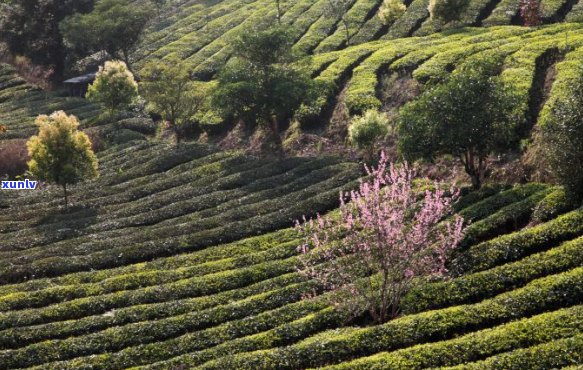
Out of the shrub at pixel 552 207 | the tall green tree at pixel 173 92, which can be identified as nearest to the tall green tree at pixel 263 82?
the tall green tree at pixel 173 92

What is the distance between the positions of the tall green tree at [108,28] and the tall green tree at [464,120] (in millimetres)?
52977

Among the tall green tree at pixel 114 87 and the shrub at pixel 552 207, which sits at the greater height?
the tall green tree at pixel 114 87

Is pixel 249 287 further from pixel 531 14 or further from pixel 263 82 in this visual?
pixel 531 14

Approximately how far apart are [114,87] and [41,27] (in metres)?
30.7

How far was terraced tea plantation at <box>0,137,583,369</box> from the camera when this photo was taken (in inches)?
799

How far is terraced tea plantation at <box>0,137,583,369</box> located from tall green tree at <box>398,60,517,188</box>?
2.41 m

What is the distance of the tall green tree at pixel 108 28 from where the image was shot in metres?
73.2

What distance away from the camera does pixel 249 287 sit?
27453 millimetres

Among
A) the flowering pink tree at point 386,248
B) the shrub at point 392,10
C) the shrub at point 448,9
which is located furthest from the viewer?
the shrub at point 392,10

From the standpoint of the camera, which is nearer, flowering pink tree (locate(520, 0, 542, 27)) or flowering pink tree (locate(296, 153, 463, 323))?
flowering pink tree (locate(296, 153, 463, 323))

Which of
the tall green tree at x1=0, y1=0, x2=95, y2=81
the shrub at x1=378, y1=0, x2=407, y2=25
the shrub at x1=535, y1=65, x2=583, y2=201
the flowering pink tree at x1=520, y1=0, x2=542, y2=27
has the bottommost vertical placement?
the shrub at x1=535, y1=65, x2=583, y2=201

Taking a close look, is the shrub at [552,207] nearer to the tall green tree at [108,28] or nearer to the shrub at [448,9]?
the shrub at [448,9]

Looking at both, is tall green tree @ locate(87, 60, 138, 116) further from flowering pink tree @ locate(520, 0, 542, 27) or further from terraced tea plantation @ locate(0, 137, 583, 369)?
flowering pink tree @ locate(520, 0, 542, 27)

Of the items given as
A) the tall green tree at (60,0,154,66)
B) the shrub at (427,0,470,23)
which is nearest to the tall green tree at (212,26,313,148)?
the shrub at (427,0,470,23)
